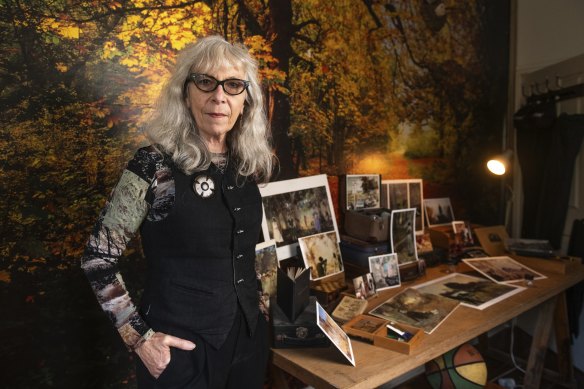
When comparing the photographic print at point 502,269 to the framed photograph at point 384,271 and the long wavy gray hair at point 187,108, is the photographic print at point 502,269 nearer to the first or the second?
the framed photograph at point 384,271

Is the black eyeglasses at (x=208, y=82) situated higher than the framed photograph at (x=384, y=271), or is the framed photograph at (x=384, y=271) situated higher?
the black eyeglasses at (x=208, y=82)

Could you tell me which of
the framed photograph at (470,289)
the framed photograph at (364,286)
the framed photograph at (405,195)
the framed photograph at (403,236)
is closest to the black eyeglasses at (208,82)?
the framed photograph at (364,286)

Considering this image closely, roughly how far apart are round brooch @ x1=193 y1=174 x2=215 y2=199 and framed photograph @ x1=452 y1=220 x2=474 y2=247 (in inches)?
81.7

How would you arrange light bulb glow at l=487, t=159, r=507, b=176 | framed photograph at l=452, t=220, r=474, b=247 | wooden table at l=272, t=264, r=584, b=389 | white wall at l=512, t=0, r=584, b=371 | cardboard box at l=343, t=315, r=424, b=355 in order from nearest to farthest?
wooden table at l=272, t=264, r=584, b=389
cardboard box at l=343, t=315, r=424, b=355
framed photograph at l=452, t=220, r=474, b=247
light bulb glow at l=487, t=159, r=507, b=176
white wall at l=512, t=0, r=584, b=371

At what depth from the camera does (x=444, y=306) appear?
2.08 m

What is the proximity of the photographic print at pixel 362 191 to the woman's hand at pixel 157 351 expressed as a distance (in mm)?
1498

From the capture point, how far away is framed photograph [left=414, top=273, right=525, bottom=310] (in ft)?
7.09

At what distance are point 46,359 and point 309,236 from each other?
51.1 inches

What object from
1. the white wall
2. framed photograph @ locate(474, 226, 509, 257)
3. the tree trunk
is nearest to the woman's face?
the tree trunk

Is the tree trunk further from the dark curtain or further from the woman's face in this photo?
the dark curtain

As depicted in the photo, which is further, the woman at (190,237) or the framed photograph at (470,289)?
the framed photograph at (470,289)

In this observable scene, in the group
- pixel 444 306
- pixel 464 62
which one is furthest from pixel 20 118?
pixel 464 62

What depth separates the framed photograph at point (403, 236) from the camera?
242cm

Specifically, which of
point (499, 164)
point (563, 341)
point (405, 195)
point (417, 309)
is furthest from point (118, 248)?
point (563, 341)
